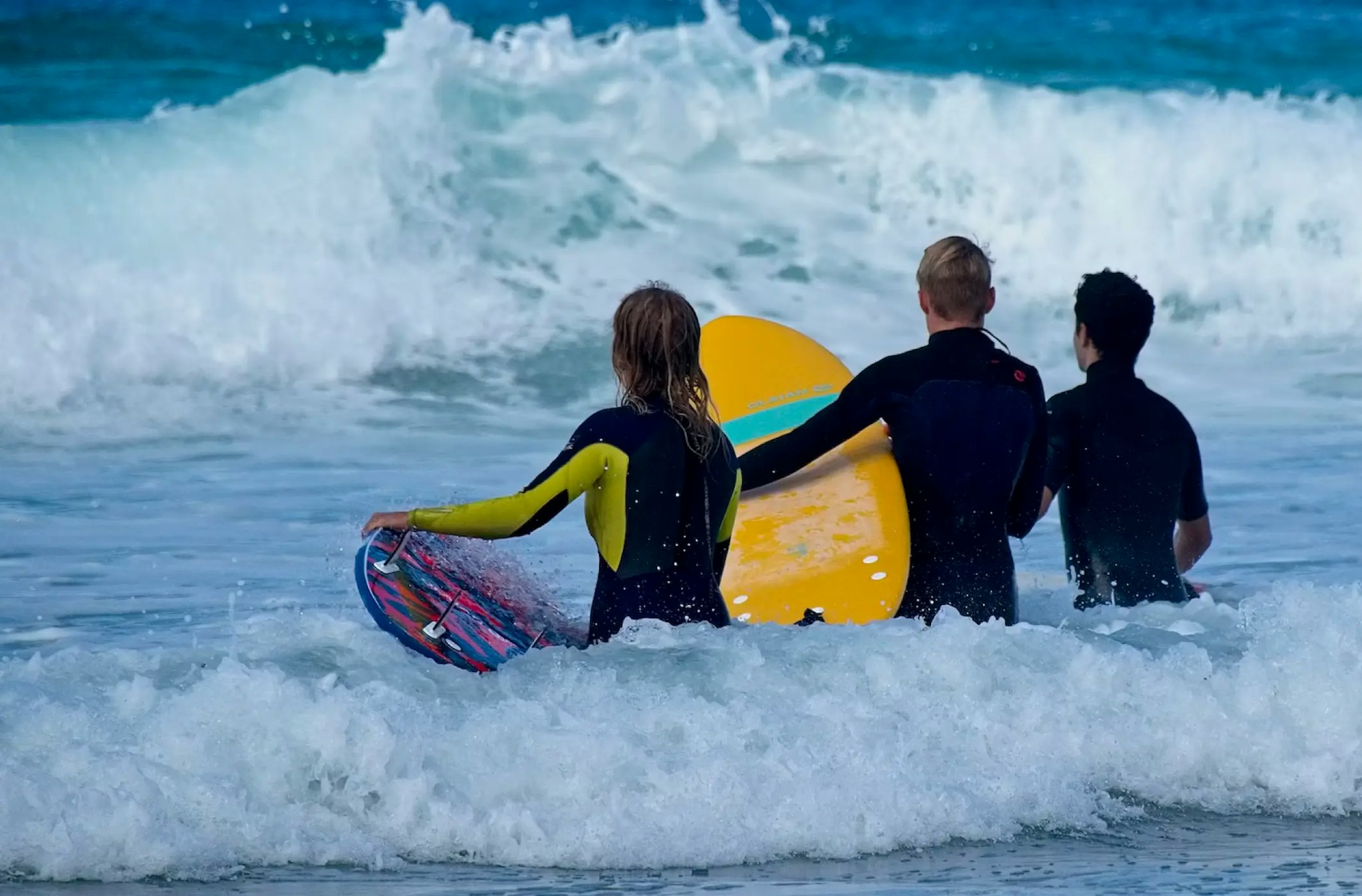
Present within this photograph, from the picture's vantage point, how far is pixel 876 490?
4.28m

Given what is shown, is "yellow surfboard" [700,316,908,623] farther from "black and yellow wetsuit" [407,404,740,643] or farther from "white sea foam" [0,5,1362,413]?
"white sea foam" [0,5,1362,413]

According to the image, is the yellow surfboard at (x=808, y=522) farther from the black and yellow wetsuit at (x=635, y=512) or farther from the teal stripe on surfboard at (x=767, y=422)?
the black and yellow wetsuit at (x=635, y=512)

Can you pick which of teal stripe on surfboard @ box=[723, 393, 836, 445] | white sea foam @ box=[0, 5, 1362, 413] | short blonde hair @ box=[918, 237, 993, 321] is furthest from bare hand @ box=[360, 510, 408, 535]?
white sea foam @ box=[0, 5, 1362, 413]

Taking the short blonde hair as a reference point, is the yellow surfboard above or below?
below

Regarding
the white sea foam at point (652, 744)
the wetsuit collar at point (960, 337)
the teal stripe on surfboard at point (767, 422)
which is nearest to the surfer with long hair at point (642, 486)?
the white sea foam at point (652, 744)

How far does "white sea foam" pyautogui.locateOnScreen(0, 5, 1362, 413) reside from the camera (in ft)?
37.7

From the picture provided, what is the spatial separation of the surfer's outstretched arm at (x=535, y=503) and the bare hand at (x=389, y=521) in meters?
0.01

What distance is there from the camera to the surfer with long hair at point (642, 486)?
3643 mm

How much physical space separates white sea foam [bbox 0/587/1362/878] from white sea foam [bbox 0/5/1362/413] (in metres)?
7.07

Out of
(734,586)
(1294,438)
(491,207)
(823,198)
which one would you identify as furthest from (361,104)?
(734,586)

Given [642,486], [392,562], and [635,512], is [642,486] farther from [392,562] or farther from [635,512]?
[392,562]

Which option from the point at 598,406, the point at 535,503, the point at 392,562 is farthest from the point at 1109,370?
the point at 598,406

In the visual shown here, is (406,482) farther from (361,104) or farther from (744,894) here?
(361,104)

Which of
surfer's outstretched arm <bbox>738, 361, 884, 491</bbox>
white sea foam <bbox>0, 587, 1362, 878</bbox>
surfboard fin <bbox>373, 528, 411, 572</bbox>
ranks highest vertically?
surfer's outstretched arm <bbox>738, 361, 884, 491</bbox>
